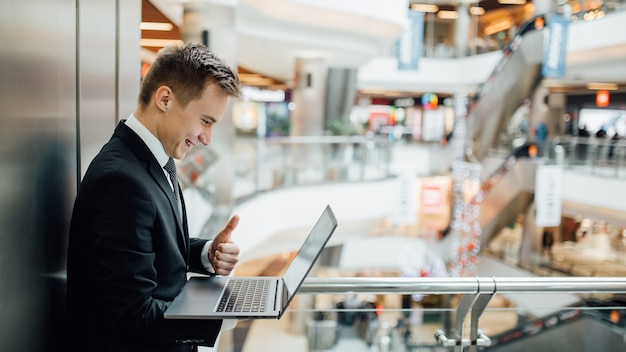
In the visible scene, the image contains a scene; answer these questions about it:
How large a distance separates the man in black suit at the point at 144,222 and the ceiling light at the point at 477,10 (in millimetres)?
25695

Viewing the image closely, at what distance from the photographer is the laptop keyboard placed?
1367mm

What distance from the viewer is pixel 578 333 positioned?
2654 mm

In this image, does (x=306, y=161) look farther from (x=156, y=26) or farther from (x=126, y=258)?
(x=126, y=258)

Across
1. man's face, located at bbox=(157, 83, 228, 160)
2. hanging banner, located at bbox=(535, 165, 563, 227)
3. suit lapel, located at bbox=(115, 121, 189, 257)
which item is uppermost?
man's face, located at bbox=(157, 83, 228, 160)

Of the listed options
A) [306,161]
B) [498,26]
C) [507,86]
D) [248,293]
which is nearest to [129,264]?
Answer: [248,293]

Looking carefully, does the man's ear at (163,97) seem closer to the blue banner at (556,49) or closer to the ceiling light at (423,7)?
the blue banner at (556,49)

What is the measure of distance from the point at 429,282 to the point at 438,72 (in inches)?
840

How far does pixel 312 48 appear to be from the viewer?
11.6 metres

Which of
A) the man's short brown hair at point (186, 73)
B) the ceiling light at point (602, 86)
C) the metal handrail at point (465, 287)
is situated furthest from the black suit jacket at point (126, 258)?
the ceiling light at point (602, 86)

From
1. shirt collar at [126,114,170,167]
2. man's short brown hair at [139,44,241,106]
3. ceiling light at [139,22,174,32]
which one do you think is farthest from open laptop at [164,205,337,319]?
ceiling light at [139,22,174,32]

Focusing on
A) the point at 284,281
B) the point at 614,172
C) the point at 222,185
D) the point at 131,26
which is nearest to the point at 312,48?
the point at 222,185

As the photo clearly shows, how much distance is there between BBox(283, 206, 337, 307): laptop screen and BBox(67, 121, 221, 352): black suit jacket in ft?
0.71

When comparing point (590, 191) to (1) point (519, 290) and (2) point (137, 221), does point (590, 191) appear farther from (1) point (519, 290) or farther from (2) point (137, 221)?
(2) point (137, 221)

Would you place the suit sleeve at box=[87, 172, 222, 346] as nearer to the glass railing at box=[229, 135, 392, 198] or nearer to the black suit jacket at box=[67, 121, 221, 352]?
the black suit jacket at box=[67, 121, 221, 352]
